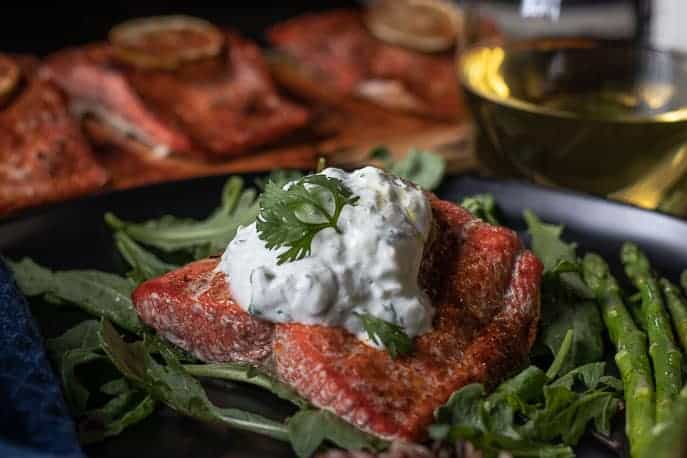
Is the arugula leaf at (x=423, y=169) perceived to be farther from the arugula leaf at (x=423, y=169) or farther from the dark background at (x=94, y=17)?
the dark background at (x=94, y=17)

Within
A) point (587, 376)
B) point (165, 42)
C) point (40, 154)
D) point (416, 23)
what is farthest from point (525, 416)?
point (416, 23)

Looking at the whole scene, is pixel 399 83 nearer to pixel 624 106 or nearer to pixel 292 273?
pixel 624 106

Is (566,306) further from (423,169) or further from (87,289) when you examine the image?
(87,289)

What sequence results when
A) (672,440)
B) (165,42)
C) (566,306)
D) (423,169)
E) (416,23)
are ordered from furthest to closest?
(416,23) → (165,42) → (423,169) → (566,306) → (672,440)

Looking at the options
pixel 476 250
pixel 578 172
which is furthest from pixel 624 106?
pixel 476 250

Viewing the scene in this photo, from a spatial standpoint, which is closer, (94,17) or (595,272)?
(595,272)

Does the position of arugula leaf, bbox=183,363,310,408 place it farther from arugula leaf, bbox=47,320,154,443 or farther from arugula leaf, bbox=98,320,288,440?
arugula leaf, bbox=47,320,154,443

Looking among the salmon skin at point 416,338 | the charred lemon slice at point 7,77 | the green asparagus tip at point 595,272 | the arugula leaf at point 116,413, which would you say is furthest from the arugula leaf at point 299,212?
the charred lemon slice at point 7,77
